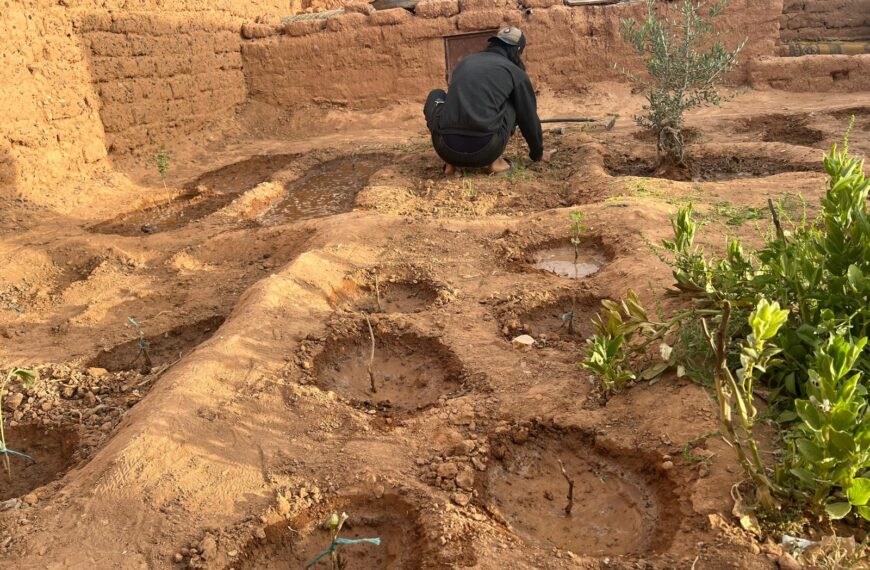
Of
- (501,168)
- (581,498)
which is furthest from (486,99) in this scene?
(581,498)

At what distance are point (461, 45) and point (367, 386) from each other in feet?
23.2

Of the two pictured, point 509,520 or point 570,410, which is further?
point 570,410

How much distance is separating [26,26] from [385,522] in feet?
19.9

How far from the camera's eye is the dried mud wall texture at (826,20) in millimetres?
9656

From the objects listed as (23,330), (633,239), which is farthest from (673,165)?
(23,330)

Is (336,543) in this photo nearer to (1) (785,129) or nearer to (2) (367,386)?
(2) (367,386)

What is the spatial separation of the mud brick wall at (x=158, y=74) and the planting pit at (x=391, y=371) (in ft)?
16.9

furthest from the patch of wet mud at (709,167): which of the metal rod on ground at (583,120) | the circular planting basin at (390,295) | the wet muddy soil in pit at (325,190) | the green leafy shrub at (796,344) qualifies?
the green leafy shrub at (796,344)

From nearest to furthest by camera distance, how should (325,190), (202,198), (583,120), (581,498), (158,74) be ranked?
(581,498), (202,198), (325,190), (158,74), (583,120)

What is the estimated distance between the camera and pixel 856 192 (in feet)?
7.13

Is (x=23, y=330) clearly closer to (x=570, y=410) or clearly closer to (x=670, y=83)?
(x=570, y=410)

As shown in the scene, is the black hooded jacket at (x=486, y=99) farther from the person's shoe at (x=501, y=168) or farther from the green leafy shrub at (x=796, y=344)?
the green leafy shrub at (x=796, y=344)

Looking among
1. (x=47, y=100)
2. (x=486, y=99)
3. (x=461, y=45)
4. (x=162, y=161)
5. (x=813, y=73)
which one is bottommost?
(x=162, y=161)

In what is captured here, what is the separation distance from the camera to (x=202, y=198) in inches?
250
